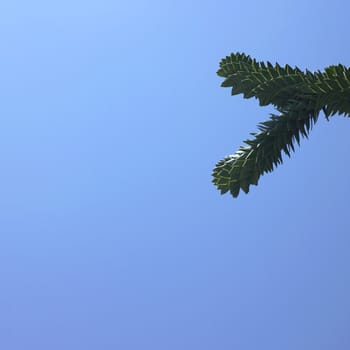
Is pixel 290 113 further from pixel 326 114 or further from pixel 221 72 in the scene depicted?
pixel 221 72

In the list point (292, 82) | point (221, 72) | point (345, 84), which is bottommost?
point (345, 84)

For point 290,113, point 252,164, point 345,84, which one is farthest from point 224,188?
point 345,84

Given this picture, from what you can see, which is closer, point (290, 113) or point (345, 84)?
point (345, 84)

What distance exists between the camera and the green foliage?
809cm

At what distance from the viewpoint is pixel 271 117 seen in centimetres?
861

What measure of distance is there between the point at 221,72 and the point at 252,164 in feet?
4.43

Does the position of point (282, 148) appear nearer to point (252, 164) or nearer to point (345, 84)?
point (252, 164)

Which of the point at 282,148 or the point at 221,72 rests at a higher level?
the point at 221,72

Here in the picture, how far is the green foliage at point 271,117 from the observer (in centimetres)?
809

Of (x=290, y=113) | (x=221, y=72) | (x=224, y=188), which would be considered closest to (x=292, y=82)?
(x=290, y=113)

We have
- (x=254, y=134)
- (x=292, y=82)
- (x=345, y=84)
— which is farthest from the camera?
(x=254, y=134)

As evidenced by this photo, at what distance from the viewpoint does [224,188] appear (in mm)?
8352

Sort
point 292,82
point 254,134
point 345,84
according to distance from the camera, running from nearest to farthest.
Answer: point 345,84 → point 292,82 → point 254,134

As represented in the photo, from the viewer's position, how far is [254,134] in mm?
8609
